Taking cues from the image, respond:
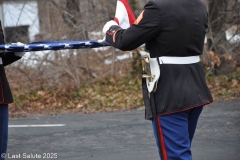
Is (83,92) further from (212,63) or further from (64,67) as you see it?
(212,63)

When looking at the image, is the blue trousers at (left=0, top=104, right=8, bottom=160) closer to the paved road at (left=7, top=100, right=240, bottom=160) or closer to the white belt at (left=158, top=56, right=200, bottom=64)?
the white belt at (left=158, top=56, right=200, bottom=64)

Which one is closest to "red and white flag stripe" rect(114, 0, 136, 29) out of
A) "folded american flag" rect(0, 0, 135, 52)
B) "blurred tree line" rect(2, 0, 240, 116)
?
"folded american flag" rect(0, 0, 135, 52)

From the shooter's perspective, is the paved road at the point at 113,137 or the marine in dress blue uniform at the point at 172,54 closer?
the marine in dress blue uniform at the point at 172,54

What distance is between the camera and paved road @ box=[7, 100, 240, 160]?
6.55 metres

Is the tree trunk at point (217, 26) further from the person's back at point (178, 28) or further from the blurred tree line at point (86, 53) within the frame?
the person's back at point (178, 28)

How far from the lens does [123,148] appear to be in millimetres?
6906

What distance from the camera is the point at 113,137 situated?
7.68 m

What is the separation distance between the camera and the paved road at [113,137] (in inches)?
258

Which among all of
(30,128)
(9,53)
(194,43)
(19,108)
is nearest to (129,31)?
(194,43)

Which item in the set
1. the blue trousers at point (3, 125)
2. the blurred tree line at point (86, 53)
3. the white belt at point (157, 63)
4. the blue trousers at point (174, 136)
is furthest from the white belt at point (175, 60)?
the blurred tree line at point (86, 53)

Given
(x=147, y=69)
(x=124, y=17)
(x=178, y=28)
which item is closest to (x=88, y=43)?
(x=124, y=17)

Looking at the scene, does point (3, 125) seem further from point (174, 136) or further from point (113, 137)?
point (113, 137)

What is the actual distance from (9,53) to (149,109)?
1.46 metres

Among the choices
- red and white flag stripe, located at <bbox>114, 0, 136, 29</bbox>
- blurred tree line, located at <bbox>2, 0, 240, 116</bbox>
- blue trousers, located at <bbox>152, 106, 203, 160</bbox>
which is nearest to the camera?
blue trousers, located at <bbox>152, 106, 203, 160</bbox>
